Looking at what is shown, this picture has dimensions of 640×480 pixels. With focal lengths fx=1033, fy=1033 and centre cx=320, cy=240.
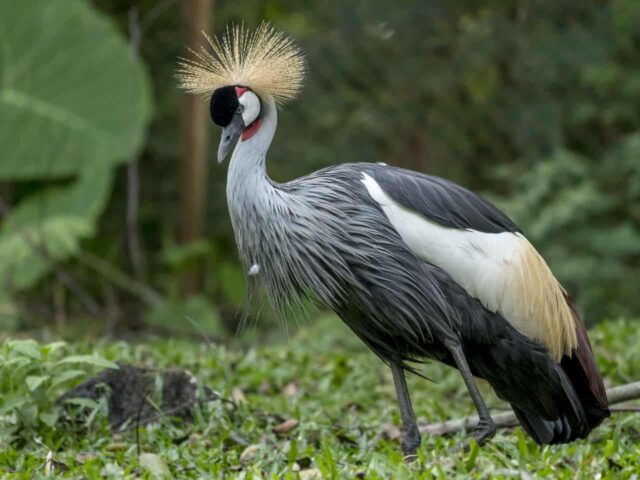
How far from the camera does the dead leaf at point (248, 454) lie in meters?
4.22

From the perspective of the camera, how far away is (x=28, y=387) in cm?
433

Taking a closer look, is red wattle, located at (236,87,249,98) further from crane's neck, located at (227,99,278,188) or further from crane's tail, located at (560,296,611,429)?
crane's tail, located at (560,296,611,429)

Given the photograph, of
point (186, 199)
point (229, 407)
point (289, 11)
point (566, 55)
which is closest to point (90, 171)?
point (186, 199)

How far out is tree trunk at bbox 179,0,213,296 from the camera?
10531 millimetres

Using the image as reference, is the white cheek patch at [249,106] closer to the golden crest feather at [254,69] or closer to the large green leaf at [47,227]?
the golden crest feather at [254,69]

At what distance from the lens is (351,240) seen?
3.95 m

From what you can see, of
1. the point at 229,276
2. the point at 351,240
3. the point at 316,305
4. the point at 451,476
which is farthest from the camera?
the point at 229,276

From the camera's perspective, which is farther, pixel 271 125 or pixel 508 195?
pixel 508 195

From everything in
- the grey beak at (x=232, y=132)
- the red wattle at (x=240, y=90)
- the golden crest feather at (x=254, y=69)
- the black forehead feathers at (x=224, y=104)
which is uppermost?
the golden crest feather at (x=254, y=69)

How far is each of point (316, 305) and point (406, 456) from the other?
709 mm

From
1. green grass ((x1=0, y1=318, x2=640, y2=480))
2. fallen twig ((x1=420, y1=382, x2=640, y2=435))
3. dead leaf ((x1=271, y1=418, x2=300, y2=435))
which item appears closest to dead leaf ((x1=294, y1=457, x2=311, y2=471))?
green grass ((x1=0, y1=318, x2=640, y2=480))

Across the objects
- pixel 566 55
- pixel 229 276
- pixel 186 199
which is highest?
pixel 566 55

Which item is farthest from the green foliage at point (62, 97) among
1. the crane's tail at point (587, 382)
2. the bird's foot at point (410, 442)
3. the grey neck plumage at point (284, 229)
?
the crane's tail at point (587, 382)

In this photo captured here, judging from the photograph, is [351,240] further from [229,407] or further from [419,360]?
[229,407]
